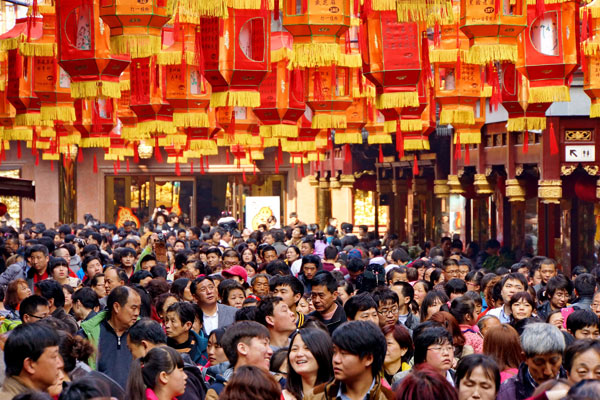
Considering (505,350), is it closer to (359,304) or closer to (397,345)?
(397,345)

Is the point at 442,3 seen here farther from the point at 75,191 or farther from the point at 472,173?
the point at 75,191

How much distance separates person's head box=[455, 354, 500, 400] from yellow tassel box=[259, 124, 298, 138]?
886 cm

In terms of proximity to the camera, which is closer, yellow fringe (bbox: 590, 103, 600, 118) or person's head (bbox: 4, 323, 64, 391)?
person's head (bbox: 4, 323, 64, 391)

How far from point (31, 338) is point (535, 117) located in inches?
308

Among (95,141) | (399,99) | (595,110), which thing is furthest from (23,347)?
(95,141)

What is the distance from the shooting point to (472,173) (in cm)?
2059

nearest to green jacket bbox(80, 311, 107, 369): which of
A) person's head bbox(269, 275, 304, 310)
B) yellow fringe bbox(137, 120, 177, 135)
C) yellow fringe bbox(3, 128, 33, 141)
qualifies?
person's head bbox(269, 275, 304, 310)

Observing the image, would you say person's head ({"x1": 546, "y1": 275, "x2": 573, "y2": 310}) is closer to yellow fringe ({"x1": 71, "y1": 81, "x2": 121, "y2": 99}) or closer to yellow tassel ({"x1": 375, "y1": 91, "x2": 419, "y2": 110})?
yellow tassel ({"x1": 375, "y1": 91, "x2": 419, "y2": 110})

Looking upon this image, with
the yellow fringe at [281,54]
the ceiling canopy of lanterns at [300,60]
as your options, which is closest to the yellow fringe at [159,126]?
the ceiling canopy of lanterns at [300,60]

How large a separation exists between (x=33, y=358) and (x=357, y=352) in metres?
1.74

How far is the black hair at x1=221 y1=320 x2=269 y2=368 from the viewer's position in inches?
257

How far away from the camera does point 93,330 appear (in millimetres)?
7949

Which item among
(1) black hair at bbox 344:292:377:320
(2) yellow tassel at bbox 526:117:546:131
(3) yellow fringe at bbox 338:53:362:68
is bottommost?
(1) black hair at bbox 344:292:377:320

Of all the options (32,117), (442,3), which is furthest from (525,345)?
(32,117)
